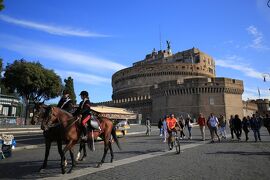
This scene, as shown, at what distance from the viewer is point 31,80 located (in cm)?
4388

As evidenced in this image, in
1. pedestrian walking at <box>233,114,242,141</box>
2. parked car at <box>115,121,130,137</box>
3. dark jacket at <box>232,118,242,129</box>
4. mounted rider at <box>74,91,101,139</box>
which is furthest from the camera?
parked car at <box>115,121,130,137</box>

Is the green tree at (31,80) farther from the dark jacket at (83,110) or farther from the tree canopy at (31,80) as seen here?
the dark jacket at (83,110)

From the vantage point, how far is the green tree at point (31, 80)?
1704 inches

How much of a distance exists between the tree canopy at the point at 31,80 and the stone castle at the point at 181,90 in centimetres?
2458

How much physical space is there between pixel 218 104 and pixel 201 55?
36.7 m

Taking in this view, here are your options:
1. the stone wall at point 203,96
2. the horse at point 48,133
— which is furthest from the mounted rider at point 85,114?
the stone wall at point 203,96

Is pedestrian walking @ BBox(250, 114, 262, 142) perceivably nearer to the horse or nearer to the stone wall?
the horse

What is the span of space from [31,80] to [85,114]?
1539 inches

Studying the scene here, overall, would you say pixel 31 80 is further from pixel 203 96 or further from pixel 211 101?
pixel 211 101

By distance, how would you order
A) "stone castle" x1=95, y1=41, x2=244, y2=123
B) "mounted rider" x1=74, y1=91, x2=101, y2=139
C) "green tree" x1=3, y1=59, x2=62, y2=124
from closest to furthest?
1. "mounted rider" x1=74, y1=91, x2=101, y2=139
2. "green tree" x1=3, y1=59, x2=62, y2=124
3. "stone castle" x1=95, y1=41, x2=244, y2=123

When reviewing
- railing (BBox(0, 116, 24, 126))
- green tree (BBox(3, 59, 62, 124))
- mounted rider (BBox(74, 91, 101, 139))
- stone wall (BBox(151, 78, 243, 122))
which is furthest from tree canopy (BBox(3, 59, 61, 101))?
mounted rider (BBox(74, 91, 101, 139))

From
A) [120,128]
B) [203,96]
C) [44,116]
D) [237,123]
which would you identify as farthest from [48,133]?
[203,96]

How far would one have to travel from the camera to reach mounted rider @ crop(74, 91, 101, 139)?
322 inches

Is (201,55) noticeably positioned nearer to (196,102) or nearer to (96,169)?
(196,102)
